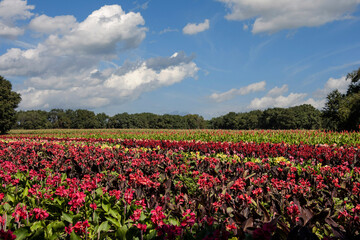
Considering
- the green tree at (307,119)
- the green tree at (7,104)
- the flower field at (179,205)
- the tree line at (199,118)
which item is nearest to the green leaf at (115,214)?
the flower field at (179,205)

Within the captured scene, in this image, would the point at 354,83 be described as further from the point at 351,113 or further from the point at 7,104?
the point at 7,104

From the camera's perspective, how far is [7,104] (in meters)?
49.4

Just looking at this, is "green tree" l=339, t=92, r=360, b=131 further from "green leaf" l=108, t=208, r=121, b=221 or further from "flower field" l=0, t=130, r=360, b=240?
"green leaf" l=108, t=208, r=121, b=221

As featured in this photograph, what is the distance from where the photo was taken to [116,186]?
4785 mm

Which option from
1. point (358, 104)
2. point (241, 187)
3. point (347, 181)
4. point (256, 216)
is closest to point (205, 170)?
point (241, 187)

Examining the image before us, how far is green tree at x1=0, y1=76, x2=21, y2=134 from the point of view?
160ft

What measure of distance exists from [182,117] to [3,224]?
132 m

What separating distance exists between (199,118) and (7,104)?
102m

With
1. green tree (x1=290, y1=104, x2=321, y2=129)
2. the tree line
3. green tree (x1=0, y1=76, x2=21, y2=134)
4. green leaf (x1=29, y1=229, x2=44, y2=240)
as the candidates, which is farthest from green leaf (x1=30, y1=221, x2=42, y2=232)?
green tree (x1=290, y1=104, x2=321, y2=129)

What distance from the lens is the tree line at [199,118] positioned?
3946 cm

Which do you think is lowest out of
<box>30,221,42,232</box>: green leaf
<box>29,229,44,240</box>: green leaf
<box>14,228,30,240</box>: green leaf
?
<box>30,221,42,232</box>: green leaf

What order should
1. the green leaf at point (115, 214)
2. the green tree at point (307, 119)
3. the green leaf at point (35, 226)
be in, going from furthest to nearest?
1. the green tree at point (307, 119)
2. the green leaf at point (115, 214)
3. the green leaf at point (35, 226)

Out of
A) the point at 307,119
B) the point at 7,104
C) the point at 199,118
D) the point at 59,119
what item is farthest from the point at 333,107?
the point at 59,119

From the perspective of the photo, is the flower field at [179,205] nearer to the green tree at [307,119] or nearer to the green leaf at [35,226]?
the green leaf at [35,226]
